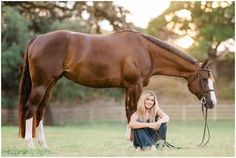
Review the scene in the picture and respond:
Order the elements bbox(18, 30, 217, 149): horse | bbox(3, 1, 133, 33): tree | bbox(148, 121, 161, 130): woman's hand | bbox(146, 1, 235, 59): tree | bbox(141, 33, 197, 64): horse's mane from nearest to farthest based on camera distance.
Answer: bbox(148, 121, 161, 130): woman's hand, bbox(18, 30, 217, 149): horse, bbox(141, 33, 197, 64): horse's mane, bbox(3, 1, 133, 33): tree, bbox(146, 1, 235, 59): tree

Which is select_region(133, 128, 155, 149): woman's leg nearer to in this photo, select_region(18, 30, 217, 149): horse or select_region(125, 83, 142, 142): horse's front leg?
select_region(125, 83, 142, 142): horse's front leg

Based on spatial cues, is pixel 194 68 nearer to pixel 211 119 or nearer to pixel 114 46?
pixel 114 46

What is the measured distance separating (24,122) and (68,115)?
2577cm

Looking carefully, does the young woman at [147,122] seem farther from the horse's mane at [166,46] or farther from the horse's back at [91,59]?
the horse's mane at [166,46]

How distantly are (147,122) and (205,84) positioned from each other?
1.43 metres

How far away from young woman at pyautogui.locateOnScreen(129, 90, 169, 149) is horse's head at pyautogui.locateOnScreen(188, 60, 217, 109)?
1143 millimetres

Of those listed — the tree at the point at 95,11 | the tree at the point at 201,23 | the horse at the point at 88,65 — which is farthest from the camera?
the tree at the point at 201,23

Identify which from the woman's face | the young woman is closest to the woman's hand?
the young woman

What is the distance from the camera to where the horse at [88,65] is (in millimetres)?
8281

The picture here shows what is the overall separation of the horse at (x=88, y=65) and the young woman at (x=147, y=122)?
37cm

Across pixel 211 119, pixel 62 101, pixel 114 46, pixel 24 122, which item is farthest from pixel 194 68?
pixel 62 101

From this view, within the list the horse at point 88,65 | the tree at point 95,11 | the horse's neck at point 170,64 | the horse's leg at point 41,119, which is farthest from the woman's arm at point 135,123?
the tree at point 95,11

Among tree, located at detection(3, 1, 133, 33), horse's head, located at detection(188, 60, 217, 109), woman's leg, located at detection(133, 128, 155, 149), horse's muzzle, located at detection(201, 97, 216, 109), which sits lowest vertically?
woman's leg, located at detection(133, 128, 155, 149)

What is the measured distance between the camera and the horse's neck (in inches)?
341
